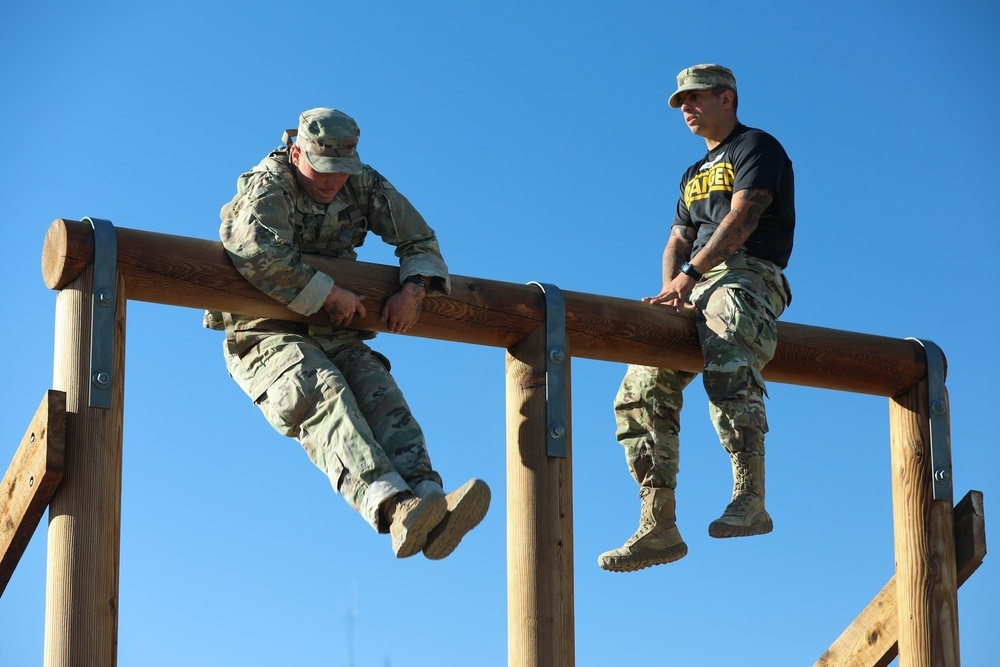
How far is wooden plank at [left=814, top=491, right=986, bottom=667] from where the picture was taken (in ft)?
26.6

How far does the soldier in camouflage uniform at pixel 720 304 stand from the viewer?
7520 millimetres

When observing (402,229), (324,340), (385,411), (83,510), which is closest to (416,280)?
(402,229)

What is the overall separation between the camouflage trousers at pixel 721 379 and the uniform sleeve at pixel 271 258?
5.84 ft

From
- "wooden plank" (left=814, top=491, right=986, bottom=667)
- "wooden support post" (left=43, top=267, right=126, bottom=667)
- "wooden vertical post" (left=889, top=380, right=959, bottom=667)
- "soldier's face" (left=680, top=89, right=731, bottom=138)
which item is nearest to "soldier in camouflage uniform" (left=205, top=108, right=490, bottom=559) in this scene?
"wooden support post" (left=43, top=267, right=126, bottom=667)

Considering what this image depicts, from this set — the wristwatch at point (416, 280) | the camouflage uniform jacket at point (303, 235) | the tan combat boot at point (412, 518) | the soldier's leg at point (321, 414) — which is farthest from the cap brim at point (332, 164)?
the tan combat boot at point (412, 518)

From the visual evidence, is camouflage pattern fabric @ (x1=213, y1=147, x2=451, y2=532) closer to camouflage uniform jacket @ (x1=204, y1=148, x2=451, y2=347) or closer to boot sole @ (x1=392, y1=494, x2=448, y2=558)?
camouflage uniform jacket @ (x1=204, y1=148, x2=451, y2=347)

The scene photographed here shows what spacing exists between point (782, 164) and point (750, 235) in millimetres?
349

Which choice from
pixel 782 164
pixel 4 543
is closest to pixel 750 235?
pixel 782 164

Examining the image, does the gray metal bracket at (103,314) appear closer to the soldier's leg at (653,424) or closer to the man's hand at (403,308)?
the man's hand at (403,308)

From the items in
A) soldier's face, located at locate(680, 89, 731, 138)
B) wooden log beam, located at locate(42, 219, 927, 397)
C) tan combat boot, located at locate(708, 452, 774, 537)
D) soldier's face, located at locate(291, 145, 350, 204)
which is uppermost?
soldier's face, located at locate(680, 89, 731, 138)

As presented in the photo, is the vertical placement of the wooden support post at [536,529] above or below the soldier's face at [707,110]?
below

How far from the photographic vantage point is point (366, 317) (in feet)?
22.7

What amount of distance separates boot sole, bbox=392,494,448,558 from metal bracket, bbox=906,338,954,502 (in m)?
2.79

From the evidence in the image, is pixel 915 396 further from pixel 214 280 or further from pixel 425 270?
pixel 214 280
